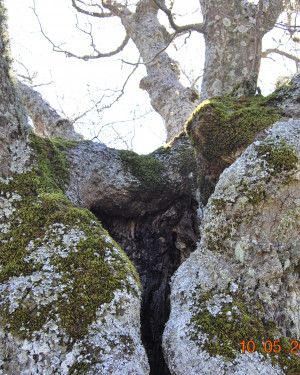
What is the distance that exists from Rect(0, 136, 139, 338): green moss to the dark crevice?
52 cm

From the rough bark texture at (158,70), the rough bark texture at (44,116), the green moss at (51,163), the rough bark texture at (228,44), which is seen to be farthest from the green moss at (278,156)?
the rough bark texture at (44,116)

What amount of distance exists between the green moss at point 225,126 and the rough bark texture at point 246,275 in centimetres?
16

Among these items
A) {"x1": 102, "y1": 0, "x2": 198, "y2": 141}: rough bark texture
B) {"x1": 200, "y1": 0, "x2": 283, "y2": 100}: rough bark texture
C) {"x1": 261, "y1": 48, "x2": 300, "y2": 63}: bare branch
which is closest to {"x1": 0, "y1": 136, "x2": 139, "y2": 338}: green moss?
{"x1": 200, "y1": 0, "x2": 283, "y2": 100}: rough bark texture

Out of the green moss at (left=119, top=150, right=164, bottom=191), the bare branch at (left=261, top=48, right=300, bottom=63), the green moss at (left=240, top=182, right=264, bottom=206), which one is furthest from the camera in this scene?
the bare branch at (left=261, top=48, right=300, bottom=63)

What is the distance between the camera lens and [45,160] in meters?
2.19

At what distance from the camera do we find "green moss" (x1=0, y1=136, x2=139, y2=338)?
140 cm

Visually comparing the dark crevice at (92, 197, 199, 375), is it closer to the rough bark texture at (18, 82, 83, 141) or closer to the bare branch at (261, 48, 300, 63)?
the rough bark texture at (18, 82, 83, 141)

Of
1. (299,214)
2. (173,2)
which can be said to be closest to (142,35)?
(173,2)

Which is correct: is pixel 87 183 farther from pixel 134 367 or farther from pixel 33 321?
pixel 134 367

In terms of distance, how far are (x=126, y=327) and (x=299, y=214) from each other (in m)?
1.05

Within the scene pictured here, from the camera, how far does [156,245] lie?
8.22ft

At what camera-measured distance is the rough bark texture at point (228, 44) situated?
3447mm
